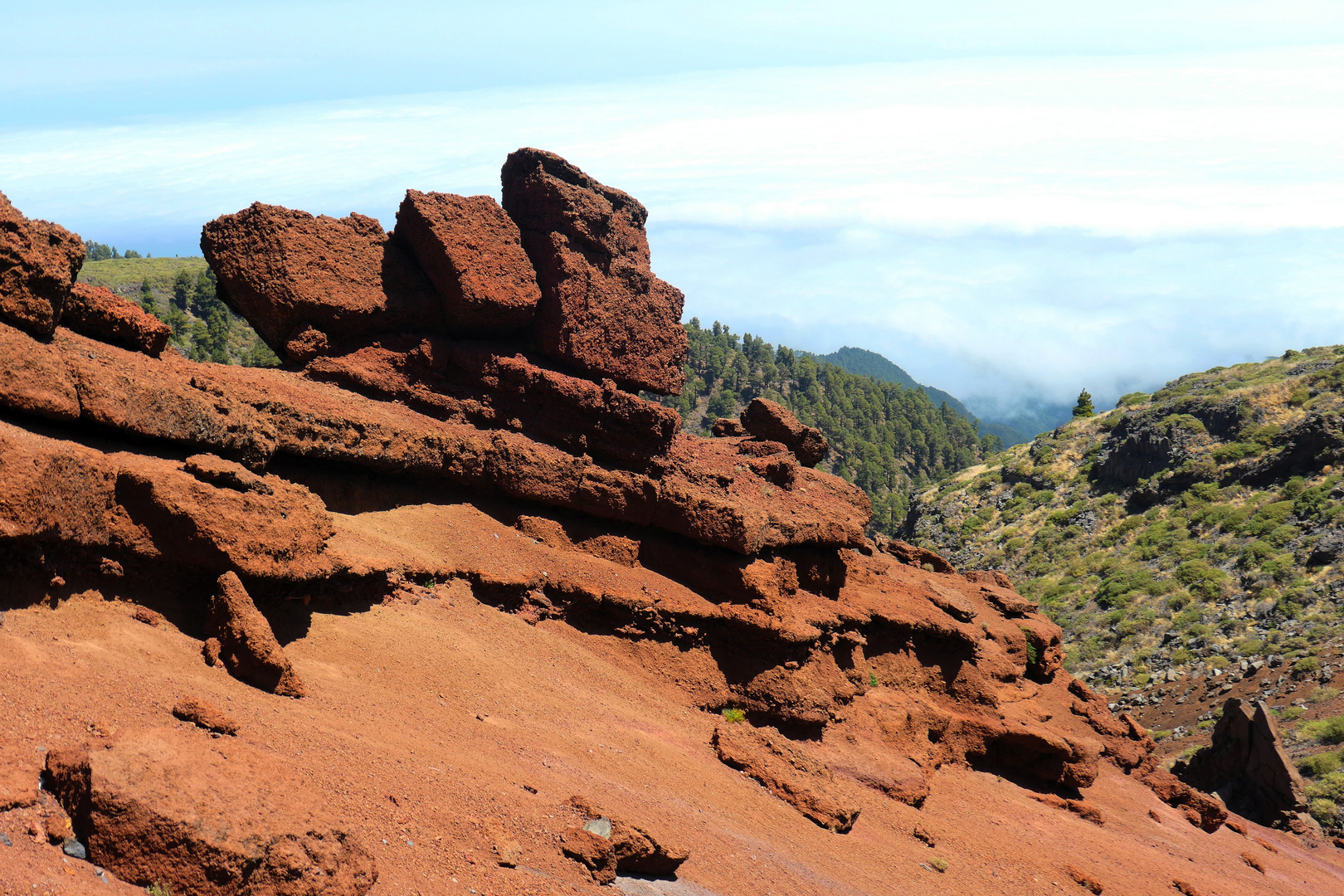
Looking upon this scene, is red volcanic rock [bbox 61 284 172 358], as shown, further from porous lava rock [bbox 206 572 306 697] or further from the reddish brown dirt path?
porous lava rock [bbox 206 572 306 697]

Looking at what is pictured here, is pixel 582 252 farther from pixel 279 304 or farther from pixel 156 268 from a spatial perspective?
pixel 156 268

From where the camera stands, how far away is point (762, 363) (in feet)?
462

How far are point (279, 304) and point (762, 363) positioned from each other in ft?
420

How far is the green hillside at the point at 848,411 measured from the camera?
369ft

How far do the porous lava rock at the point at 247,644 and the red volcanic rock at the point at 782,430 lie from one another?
42.5ft

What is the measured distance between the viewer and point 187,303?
312 feet

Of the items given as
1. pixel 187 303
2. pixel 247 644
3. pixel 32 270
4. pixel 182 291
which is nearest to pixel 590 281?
pixel 32 270

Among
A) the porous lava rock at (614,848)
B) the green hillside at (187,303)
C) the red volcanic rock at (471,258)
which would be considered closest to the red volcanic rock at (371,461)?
the red volcanic rock at (471,258)

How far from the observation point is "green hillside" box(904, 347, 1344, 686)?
131 ft

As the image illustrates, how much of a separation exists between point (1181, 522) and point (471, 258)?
158ft

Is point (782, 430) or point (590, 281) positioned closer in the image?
point (590, 281)

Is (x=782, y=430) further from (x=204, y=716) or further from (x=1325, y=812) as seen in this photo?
(x=1325, y=812)

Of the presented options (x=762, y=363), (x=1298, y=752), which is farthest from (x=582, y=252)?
(x=762, y=363)

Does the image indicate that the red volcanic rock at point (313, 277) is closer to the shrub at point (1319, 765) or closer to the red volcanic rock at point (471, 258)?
the red volcanic rock at point (471, 258)
